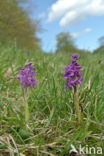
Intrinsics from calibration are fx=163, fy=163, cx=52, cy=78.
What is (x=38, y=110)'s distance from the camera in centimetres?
236

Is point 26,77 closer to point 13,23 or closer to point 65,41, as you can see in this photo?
point 13,23

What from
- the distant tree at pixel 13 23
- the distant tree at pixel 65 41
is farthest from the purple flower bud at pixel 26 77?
the distant tree at pixel 65 41

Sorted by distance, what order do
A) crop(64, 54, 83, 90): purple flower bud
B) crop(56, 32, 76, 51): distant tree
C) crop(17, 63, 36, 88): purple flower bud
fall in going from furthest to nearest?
crop(56, 32, 76, 51): distant tree
crop(17, 63, 36, 88): purple flower bud
crop(64, 54, 83, 90): purple flower bud

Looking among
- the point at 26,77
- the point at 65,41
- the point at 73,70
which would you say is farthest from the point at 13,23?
the point at 65,41

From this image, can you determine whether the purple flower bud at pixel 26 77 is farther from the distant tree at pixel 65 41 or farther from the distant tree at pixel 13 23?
the distant tree at pixel 65 41

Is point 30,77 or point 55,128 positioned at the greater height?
point 30,77

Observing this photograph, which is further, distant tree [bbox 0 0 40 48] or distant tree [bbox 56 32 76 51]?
distant tree [bbox 56 32 76 51]

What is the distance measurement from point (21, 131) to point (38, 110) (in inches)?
20.0

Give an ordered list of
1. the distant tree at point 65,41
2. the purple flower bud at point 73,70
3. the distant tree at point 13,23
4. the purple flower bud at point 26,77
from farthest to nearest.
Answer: the distant tree at point 65,41 < the distant tree at point 13,23 < the purple flower bud at point 26,77 < the purple flower bud at point 73,70

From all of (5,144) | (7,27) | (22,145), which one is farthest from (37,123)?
(7,27)

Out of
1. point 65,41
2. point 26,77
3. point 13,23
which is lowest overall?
point 26,77

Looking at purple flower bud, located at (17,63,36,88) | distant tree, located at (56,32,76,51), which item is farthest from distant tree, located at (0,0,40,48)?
distant tree, located at (56,32,76,51)

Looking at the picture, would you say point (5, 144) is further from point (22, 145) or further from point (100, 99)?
point (100, 99)

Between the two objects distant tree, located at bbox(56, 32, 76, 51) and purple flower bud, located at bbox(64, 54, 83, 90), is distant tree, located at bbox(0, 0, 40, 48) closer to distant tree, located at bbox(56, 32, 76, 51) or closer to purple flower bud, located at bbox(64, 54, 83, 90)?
purple flower bud, located at bbox(64, 54, 83, 90)
